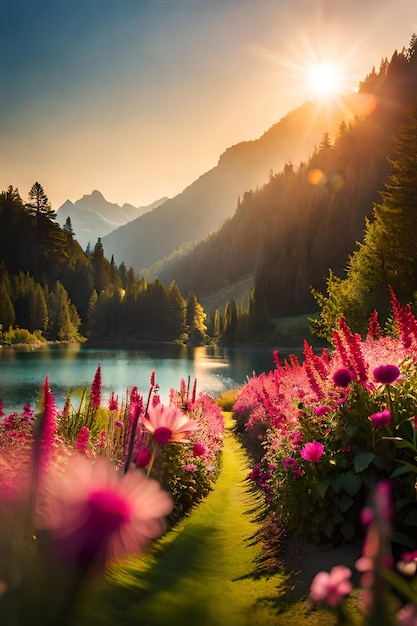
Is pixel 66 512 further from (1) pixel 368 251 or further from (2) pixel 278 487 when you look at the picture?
(1) pixel 368 251

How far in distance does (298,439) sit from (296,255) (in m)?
143

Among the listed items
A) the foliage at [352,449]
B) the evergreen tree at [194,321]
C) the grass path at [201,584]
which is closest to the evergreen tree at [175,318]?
the evergreen tree at [194,321]

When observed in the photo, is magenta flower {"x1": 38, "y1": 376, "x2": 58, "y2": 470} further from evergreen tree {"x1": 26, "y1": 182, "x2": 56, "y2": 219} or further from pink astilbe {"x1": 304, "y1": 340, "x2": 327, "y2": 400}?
evergreen tree {"x1": 26, "y1": 182, "x2": 56, "y2": 219}

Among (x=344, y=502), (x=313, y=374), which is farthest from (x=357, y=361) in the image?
(x=313, y=374)

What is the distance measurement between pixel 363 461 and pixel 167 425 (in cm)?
274

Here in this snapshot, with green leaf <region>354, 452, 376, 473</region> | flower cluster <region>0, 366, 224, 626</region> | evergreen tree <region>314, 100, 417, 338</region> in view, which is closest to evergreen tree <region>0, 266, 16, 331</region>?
evergreen tree <region>314, 100, 417, 338</region>

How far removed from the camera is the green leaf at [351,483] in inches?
175

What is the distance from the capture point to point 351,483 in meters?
4.50

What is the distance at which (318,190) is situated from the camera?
158125 millimetres

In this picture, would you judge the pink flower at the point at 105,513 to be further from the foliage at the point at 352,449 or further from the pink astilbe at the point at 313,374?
the pink astilbe at the point at 313,374

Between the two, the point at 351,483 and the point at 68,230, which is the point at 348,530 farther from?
the point at 68,230

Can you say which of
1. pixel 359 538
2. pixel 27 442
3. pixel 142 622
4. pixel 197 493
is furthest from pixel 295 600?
pixel 197 493

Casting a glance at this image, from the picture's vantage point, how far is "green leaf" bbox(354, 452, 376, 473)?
14.3ft

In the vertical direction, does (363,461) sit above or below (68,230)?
below
